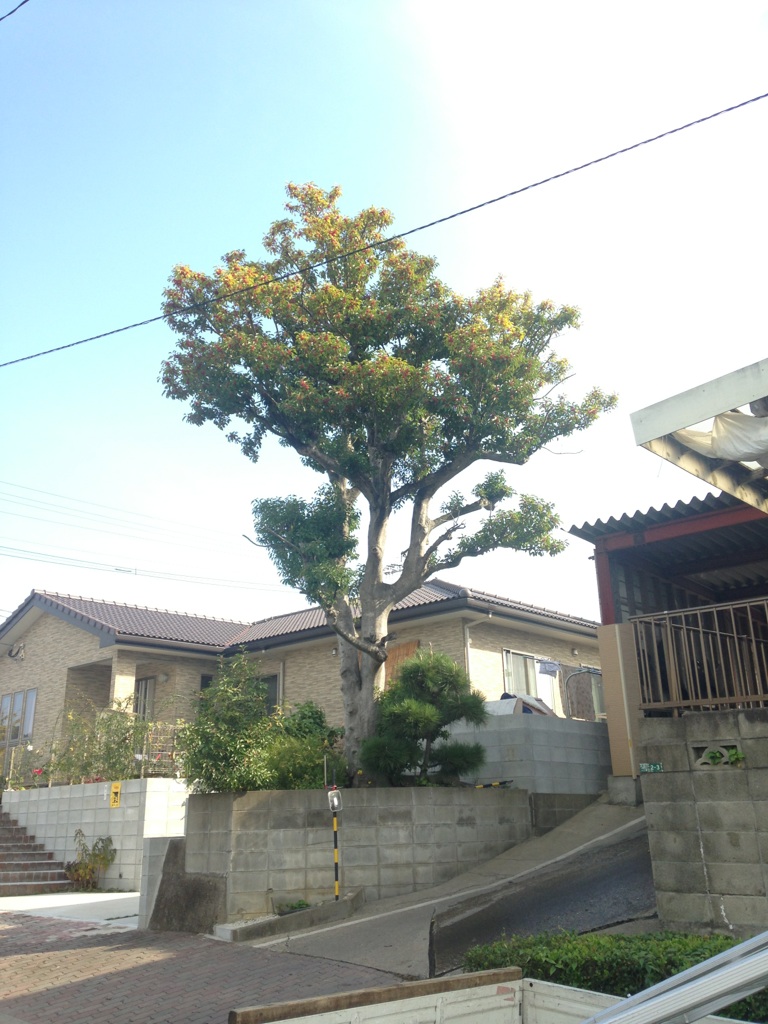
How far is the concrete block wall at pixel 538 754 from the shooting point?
13438mm

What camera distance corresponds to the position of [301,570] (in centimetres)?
1220

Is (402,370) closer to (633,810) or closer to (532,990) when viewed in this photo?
(633,810)

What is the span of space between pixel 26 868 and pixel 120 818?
2.15 m

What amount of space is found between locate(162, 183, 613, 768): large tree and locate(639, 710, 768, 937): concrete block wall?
17.7ft

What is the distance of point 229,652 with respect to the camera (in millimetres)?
22031

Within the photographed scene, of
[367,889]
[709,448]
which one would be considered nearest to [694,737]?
[709,448]

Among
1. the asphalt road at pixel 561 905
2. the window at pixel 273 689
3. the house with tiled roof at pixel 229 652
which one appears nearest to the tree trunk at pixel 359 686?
the asphalt road at pixel 561 905

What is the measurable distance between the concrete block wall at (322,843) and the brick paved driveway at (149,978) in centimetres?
87

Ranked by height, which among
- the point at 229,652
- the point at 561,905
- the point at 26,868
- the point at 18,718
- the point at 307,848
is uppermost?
the point at 229,652

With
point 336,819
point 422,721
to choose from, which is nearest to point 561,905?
point 336,819

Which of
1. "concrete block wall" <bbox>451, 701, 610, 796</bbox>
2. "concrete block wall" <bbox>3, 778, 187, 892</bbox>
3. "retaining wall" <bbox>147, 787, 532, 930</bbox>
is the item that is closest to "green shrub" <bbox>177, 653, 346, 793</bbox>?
"retaining wall" <bbox>147, 787, 532, 930</bbox>

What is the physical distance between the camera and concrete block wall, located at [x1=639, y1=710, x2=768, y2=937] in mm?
7023

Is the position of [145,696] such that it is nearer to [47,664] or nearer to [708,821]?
[47,664]

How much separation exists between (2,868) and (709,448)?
14.3 meters
